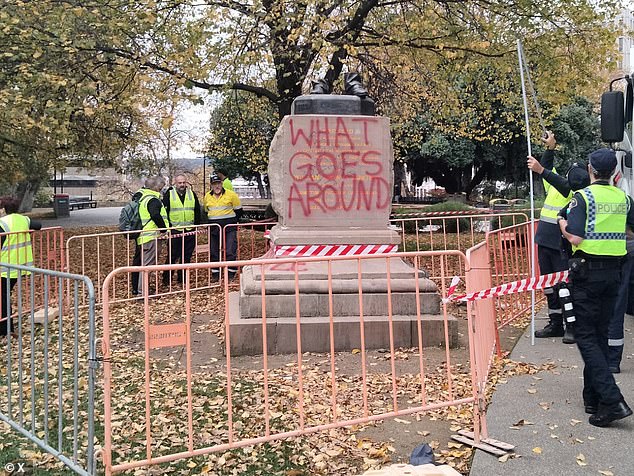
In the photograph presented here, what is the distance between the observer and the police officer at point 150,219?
986 cm

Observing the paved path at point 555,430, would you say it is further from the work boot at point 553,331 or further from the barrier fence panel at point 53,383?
the barrier fence panel at point 53,383

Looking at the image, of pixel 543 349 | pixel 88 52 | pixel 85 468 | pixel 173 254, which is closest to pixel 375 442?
pixel 85 468

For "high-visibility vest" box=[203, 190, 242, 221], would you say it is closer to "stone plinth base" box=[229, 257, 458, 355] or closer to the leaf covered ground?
"stone plinth base" box=[229, 257, 458, 355]

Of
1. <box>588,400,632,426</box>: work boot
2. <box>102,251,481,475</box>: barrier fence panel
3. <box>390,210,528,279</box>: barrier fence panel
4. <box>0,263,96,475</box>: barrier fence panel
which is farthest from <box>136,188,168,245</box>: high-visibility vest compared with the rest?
<box>588,400,632,426</box>: work boot

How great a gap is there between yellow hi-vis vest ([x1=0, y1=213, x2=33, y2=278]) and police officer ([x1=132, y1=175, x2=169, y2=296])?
7.39ft

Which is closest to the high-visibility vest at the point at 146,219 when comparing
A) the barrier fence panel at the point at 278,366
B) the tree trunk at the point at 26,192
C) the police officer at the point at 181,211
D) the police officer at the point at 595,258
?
the police officer at the point at 181,211

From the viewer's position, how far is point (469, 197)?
3634 centimetres

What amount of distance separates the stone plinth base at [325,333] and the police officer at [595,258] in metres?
2.16

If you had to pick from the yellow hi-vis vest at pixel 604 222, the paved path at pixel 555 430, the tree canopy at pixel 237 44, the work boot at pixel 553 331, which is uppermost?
the tree canopy at pixel 237 44

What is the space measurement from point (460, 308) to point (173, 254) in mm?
5261

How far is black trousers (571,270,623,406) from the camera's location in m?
4.27

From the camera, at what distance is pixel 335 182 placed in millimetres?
7738

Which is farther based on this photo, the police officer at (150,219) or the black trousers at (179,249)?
the black trousers at (179,249)

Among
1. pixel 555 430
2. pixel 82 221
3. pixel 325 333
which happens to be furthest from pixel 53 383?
pixel 82 221
